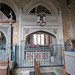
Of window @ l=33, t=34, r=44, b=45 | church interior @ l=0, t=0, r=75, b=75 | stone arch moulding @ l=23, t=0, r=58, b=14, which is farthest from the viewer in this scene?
window @ l=33, t=34, r=44, b=45

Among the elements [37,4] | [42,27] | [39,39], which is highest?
[37,4]

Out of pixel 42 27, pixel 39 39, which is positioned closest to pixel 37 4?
pixel 42 27

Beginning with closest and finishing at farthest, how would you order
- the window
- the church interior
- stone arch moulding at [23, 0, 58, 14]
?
the church interior, stone arch moulding at [23, 0, 58, 14], the window

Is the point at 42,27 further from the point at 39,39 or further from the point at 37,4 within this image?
the point at 39,39

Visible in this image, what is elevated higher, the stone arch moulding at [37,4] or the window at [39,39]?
the stone arch moulding at [37,4]

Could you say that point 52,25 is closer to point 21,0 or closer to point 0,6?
point 21,0

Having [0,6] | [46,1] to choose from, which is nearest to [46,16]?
[46,1]

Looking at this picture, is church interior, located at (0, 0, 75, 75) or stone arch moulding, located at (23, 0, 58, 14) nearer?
church interior, located at (0, 0, 75, 75)

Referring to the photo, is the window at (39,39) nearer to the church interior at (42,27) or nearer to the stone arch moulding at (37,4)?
the church interior at (42,27)

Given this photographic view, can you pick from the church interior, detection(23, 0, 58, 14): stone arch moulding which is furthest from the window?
detection(23, 0, 58, 14): stone arch moulding

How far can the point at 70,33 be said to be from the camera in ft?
24.8

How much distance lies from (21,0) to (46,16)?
89.7 inches

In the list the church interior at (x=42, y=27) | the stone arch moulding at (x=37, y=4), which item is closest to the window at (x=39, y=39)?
the church interior at (x=42, y=27)

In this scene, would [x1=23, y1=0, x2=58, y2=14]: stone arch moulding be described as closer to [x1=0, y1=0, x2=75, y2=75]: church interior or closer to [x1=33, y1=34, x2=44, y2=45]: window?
[x1=0, y1=0, x2=75, y2=75]: church interior
